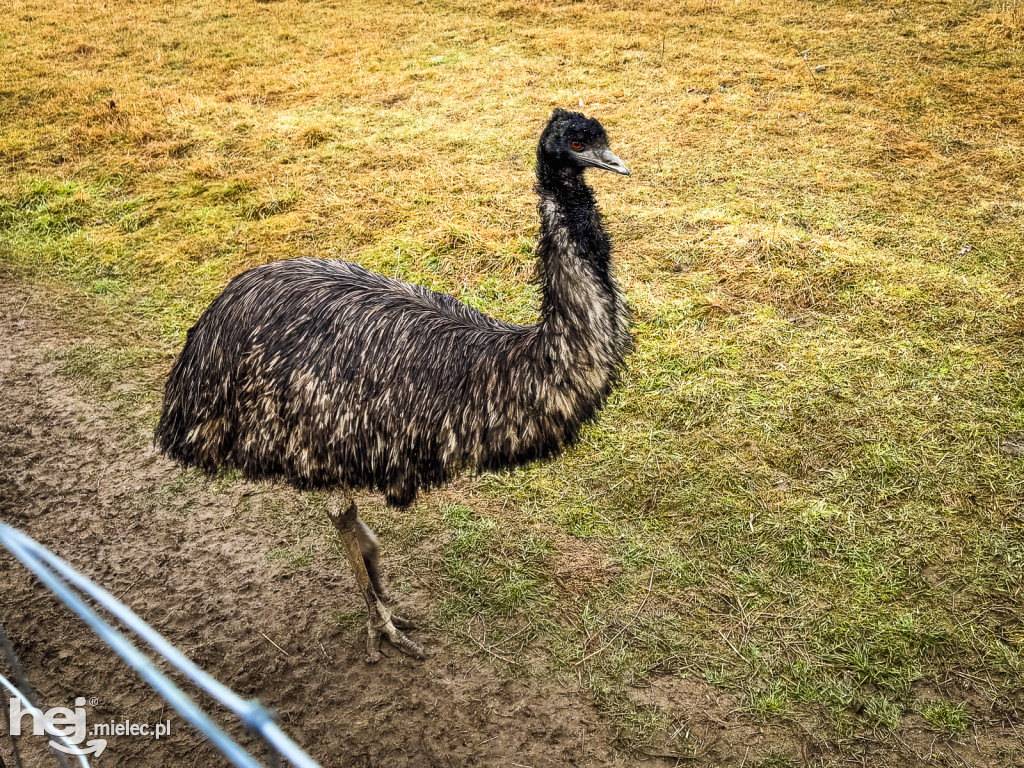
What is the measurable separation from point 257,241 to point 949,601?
6262mm

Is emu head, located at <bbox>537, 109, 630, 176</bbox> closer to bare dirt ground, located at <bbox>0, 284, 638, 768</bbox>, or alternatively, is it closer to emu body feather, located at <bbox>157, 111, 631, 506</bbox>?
emu body feather, located at <bbox>157, 111, 631, 506</bbox>

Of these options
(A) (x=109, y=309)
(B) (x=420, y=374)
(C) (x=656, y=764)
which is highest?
(B) (x=420, y=374)

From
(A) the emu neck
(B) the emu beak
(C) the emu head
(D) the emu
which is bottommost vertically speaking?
(D) the emu

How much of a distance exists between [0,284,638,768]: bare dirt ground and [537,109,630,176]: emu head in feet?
7.57

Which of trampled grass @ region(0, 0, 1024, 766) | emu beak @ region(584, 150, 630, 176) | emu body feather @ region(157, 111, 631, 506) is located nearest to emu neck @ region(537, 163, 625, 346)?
emu body feather @ region(157, 111, 631, 506)

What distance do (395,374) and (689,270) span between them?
381cm

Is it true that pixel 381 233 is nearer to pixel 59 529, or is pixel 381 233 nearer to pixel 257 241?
pixel 257 241

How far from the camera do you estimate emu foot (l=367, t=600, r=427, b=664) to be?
382 cm

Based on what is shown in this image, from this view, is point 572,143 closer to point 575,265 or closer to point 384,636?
point 575,265

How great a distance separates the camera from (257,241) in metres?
7.52

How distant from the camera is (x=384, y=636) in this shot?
391cm

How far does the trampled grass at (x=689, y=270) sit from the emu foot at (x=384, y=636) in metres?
0.25

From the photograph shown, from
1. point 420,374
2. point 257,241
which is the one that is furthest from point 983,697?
point 257,241

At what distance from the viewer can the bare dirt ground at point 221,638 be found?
3.44m
